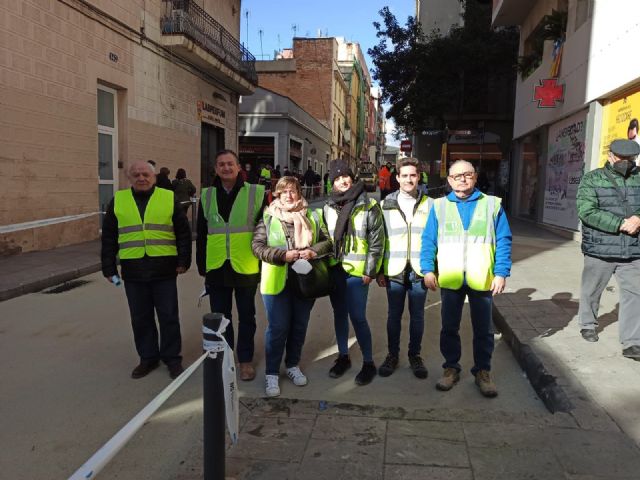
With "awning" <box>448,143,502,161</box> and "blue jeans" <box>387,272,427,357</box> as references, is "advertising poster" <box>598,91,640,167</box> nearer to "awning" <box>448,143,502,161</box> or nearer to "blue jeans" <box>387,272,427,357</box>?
"blue jeans" <box>387,272,427,357</box>

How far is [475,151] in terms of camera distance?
81.1ft

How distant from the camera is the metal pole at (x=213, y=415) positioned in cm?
238

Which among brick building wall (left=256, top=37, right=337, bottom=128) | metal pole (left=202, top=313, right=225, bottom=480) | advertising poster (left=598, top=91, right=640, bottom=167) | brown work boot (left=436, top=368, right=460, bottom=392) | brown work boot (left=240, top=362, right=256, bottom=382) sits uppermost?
brick building wall (left=256, top=37, right=337, bottom=128)

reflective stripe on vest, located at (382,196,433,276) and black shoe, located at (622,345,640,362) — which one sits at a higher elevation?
reflective stripe on vest, located at (382,196,433,276)

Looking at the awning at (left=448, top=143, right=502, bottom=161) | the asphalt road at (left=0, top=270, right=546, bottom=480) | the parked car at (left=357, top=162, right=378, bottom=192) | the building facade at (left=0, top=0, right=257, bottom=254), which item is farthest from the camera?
the awning at (left=448, top=143, right=502, bottom=161)

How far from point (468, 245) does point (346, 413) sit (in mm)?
1441

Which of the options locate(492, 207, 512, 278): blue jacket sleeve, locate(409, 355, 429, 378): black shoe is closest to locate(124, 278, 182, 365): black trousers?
locate(409, 355, 429, 378): black shoe

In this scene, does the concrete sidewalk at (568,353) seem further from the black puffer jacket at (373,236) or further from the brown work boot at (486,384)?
the black puffer jacket at (373,236)

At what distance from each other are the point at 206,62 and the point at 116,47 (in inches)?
159

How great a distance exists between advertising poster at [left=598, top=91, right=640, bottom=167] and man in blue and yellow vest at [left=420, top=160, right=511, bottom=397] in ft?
23.4

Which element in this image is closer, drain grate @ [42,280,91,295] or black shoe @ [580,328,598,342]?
black shoe @ [580,328,598,342]

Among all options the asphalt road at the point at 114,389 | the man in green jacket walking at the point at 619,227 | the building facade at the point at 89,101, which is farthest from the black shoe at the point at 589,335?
the building facade at the point at 89,101

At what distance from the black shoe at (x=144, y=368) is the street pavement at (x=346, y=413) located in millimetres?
65

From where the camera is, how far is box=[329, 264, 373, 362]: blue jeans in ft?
13.3
